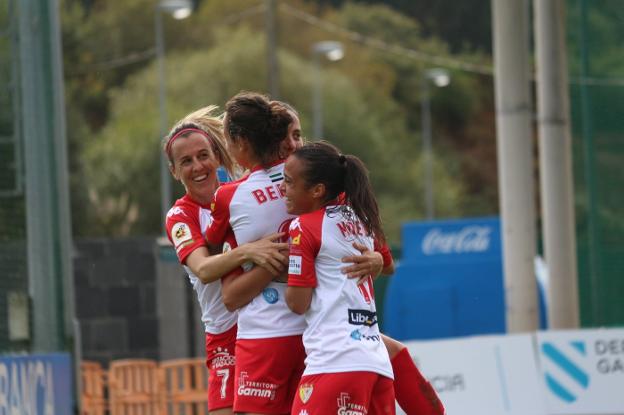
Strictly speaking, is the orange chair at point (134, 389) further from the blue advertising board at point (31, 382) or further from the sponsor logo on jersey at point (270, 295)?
the sponsor logo on jersey at point (270, 295)

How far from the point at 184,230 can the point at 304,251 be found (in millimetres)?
732

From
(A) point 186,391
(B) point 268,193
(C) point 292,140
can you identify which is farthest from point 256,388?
(A) point 186,391

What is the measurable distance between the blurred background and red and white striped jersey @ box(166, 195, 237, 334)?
2.84 m

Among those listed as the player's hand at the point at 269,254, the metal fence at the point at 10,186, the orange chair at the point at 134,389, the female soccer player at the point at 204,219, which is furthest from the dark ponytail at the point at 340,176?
the orange chair at the point at 134,389

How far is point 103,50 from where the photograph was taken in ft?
198

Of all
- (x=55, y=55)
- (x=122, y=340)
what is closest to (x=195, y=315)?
(x=122, y=340)

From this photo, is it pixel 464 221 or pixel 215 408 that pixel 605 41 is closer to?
pixel 464 221

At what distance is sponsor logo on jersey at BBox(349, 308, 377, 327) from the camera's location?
5055 millimetres

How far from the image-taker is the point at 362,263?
16.8 ft

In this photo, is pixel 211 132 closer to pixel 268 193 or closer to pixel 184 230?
pixel 184 230

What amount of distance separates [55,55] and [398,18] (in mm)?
56327

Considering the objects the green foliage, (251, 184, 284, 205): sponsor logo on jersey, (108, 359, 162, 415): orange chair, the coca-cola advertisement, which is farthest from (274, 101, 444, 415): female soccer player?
the green foliage

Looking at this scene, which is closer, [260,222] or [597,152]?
[260,222]

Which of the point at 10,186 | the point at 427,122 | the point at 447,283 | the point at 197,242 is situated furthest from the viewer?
the point at 427,122
